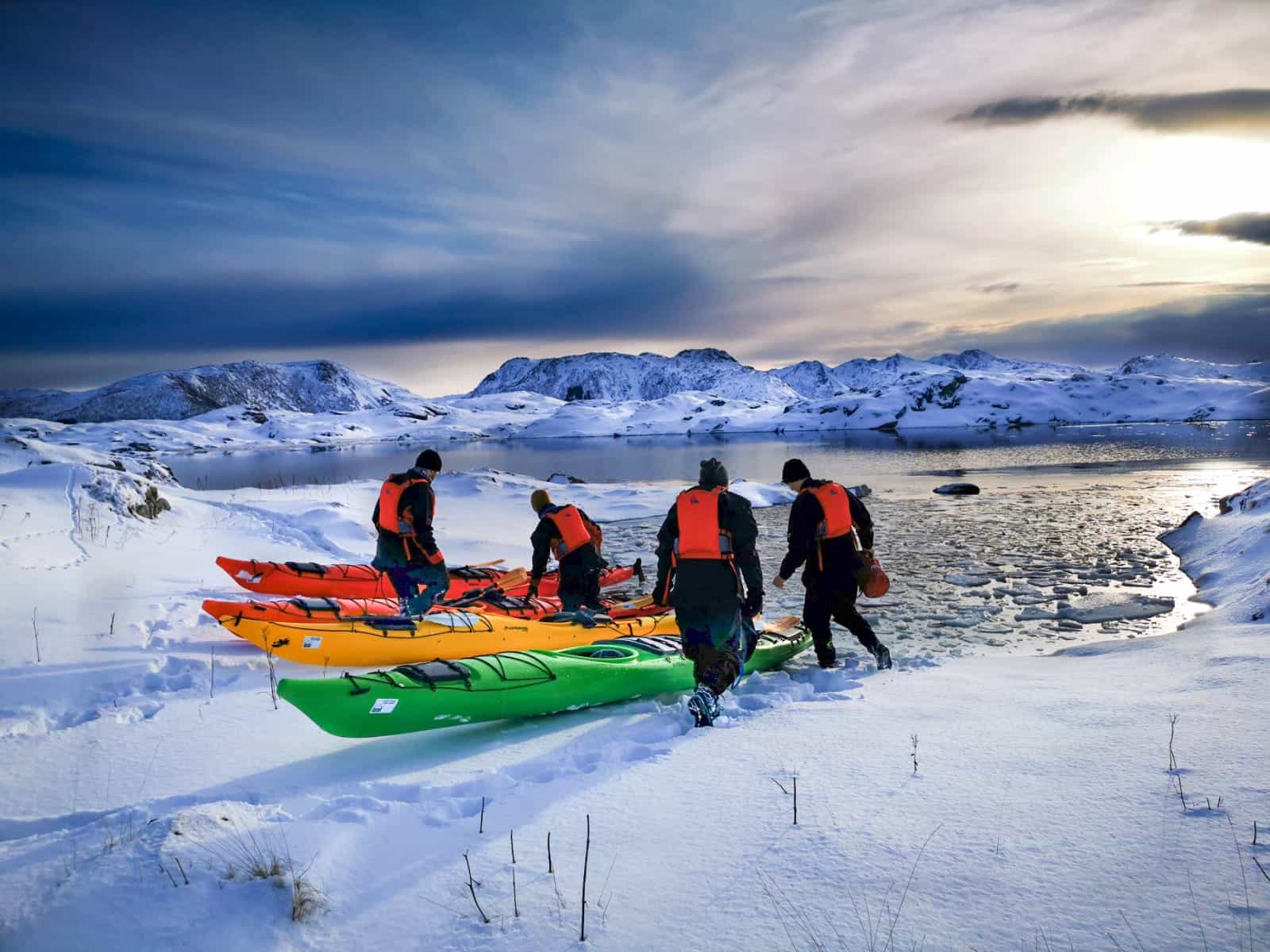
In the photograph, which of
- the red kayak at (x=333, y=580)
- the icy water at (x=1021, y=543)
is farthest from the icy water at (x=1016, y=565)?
the red kayak at (x=333, y=580)

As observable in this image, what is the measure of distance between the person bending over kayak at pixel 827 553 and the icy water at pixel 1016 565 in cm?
133

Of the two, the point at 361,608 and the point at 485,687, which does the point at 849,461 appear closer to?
the point at 361,608

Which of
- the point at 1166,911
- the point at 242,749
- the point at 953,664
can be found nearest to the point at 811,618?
the point at 953,664

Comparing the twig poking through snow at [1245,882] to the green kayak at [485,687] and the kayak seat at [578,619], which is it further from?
the kayak seat at [578,619]

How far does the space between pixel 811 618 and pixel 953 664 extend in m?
1.72

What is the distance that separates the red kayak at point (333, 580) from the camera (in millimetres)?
9641

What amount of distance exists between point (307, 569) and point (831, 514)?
311 inches

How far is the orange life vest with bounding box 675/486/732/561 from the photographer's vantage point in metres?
5.09

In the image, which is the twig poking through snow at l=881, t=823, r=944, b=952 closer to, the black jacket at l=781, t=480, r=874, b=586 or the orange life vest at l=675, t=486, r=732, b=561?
the orange life vest at l=675, t=486, r=732, b=561

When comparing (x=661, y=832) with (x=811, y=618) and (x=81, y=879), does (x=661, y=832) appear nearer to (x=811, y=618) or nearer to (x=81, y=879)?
(x=81, y=879)

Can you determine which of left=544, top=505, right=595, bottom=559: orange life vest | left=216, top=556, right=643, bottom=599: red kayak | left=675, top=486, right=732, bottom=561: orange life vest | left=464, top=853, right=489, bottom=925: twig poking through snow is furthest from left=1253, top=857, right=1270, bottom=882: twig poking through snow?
left=216, top=556, right=643, bottom=599: red kayak

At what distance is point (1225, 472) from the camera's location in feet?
91.1

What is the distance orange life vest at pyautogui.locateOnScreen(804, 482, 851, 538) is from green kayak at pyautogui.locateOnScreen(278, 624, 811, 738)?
6.13 ft

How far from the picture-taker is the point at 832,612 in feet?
22.2
